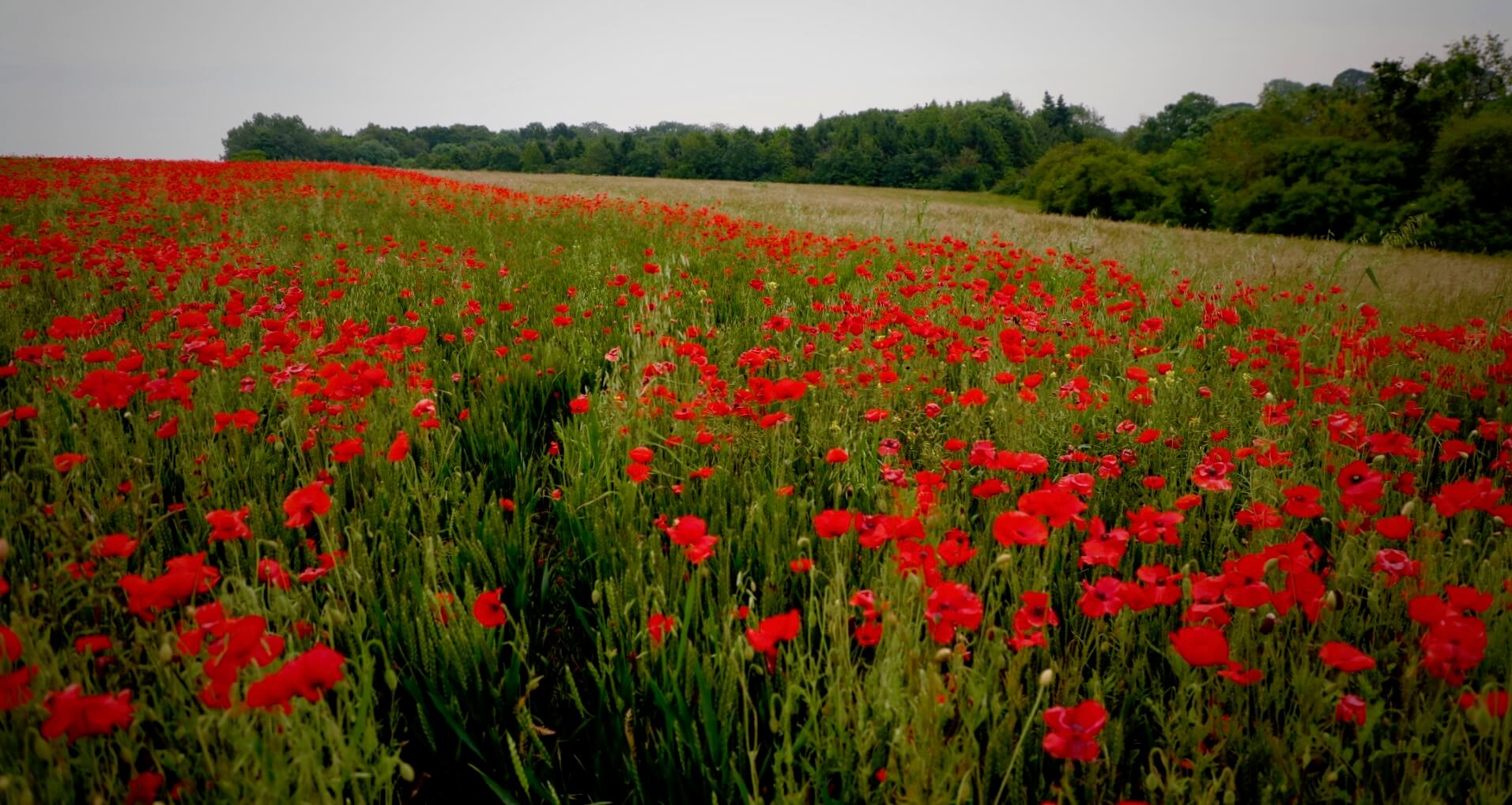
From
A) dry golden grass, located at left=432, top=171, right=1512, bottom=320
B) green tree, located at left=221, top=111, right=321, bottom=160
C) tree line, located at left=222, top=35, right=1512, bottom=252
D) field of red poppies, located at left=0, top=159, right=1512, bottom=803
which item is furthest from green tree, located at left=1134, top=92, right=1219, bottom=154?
green tree, located at left=221, top=111, right=321, bottom=160

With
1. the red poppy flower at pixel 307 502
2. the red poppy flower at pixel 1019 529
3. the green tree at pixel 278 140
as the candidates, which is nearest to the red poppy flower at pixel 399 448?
the red poppy flower at pixel 307 502

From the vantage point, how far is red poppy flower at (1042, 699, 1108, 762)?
95 cm

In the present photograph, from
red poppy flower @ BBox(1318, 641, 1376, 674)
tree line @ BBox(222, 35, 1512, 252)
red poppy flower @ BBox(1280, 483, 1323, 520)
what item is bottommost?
red poppy flower @ BBox(1318, 641, 1376, 674)

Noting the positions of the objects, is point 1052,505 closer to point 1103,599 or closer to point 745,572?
point 1103,599

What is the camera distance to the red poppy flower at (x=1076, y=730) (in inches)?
37.4

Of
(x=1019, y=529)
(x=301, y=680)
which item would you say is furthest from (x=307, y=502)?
(x=1019, y=529)

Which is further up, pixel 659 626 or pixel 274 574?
pixel 274 574

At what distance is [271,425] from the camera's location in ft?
7.91

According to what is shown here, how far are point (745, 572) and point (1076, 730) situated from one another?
690 millimetres

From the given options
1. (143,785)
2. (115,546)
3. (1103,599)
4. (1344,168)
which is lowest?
(143,785)

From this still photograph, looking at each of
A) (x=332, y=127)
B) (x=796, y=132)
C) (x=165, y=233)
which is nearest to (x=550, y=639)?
(x=165, y=233)

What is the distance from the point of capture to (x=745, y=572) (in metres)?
1.43

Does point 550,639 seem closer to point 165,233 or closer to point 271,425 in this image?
point 271,425

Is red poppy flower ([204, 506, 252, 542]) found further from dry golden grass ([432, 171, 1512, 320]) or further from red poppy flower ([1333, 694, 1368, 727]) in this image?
dry golden grass ([432, 171, 1512, 320])
